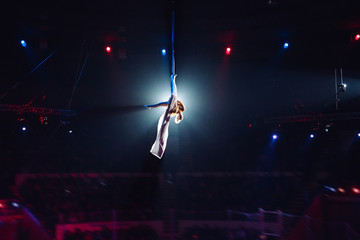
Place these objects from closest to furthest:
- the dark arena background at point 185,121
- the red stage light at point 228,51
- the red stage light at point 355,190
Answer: the dark arena background at point 185,121 < the red stage light at point 355,190 < the red stage light at point 228,51

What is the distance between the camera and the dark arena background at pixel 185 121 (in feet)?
22.6

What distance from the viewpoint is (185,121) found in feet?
39.1

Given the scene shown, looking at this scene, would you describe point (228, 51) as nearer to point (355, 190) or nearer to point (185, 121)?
point (185, 121)

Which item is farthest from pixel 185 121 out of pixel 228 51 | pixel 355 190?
pixel 355 190

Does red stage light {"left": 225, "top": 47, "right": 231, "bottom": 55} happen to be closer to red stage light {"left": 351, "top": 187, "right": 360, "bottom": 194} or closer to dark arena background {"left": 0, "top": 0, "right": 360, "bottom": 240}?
dark arena background {"left": 0, "top": 0, "right": 360, "bottom": 240}

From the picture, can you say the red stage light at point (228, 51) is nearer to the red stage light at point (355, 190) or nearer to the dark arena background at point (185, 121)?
the dark arena background at point (185, 121)

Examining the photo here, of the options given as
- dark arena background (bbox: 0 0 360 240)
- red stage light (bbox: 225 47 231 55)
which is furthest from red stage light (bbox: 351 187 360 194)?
red stage light (bbox: 225 47 231 55)

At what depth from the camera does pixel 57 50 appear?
7.88 meters

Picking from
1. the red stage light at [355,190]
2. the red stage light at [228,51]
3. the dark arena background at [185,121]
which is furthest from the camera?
the red stage light at [228,51]

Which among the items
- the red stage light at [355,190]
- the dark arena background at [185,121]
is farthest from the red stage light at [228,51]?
the red stage light at [355,190]

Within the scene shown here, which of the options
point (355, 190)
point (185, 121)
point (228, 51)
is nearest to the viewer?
point (355, 190)

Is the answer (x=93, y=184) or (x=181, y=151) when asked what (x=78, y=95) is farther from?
(x=181, y=151)

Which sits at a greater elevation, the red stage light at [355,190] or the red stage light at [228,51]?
the red stage light at [228,51]

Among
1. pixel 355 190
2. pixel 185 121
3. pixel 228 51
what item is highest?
pixel 228 51
